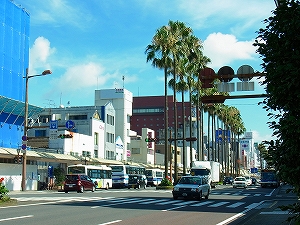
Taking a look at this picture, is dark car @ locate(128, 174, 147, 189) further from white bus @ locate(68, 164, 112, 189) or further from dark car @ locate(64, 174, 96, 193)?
dark car @ locate(64, 174, 96, 193)

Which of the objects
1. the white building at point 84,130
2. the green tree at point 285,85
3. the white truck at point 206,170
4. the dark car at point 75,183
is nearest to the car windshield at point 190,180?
the dark car at point 75,183

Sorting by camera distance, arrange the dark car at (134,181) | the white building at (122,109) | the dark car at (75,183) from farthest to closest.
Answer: the white building at (122,109) → the dark car at (134,181) → the dark car at (75,183)

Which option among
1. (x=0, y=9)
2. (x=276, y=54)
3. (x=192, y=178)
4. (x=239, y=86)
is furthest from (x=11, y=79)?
(x=276, y=54)

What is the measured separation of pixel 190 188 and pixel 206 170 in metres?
23.9

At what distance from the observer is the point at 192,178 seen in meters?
29.9

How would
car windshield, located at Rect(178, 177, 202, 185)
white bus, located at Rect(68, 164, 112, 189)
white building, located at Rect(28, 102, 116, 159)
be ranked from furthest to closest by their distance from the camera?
1. white building, located at Rect(28, 102, 116, 159)
2. white bus, located at Rect(68, 164, 112, 189)
3. car windshield, located at Rect(178, 177, 202, 185)

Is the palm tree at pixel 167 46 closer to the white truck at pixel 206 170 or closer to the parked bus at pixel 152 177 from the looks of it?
the white truck at pixel 206 170

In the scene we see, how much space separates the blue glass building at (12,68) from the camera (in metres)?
49.0

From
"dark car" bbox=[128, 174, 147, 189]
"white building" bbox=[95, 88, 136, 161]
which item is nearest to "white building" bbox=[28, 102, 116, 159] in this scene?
"white building" bbox=[95, 88, 136, 161]

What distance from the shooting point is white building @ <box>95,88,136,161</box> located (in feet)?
271

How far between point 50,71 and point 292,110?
3287 centimetres

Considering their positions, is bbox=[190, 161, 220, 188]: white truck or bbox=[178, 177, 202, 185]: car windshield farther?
bbox=[190, 161, 220, 188]: white truck

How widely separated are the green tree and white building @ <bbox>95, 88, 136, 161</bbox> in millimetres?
72174

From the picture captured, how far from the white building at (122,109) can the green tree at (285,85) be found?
72.2 meters
